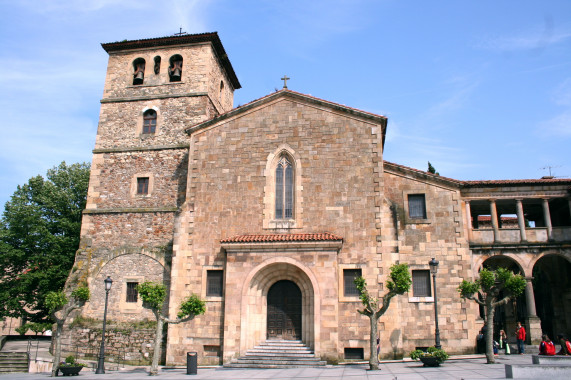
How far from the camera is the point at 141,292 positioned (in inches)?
702

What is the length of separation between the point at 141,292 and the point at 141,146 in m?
9.67

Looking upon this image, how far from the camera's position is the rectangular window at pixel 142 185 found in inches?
936

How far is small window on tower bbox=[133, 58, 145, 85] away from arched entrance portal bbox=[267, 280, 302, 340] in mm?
15092

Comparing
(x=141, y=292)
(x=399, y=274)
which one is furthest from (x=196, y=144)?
(x=399, y=274)

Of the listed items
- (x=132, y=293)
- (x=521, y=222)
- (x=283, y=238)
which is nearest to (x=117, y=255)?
(x=132, y=293)

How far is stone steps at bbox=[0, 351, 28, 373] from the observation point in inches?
859

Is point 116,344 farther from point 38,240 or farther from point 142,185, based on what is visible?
point 38,240

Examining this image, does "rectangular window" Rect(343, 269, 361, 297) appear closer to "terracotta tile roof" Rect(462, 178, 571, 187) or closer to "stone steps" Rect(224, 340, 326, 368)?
"stone steps" Rect(224, 340, 326, 368)

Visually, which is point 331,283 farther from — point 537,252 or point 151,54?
point 151,54

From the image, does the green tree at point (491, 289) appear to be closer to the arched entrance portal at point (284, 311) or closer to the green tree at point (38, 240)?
the arched entrance portal at point (284, 311)

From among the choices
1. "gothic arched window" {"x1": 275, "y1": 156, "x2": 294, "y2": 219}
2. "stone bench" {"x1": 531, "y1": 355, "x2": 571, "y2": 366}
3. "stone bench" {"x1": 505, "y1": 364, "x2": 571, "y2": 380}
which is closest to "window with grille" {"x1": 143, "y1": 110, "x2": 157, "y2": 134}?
"gothic arched window" {"x1": 275, "y1": 156, "x2": 294, "y2": 219}

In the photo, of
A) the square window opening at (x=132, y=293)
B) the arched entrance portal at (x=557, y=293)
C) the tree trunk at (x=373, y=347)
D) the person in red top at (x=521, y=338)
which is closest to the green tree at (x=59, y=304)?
the square window opening at (x=132, y=293)

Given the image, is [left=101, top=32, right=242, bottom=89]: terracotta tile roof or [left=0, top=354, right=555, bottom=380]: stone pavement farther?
[left=101, top=32, right=242, bottom=89]: terracotta tile roof

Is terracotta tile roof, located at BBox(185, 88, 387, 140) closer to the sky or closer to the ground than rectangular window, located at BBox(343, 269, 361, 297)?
closer to the sky
